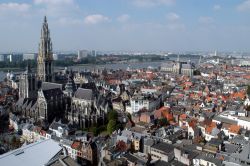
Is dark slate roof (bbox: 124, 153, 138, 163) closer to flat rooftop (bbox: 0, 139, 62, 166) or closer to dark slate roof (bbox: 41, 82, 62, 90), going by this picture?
flat rooftop (bbox: 0, 139, 62, 166)

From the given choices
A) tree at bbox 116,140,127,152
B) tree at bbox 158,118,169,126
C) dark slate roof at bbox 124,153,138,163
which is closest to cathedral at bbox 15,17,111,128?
tree at bbox 158,118,169,126

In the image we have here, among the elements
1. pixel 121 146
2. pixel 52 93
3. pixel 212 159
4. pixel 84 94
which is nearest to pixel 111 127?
pixel 121 146

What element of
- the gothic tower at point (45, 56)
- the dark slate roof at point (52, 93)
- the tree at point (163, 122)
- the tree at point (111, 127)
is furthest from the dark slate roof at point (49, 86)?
the tree at point (163, 122)

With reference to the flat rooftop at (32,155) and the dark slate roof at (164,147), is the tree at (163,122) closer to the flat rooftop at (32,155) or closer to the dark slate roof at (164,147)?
the dark slate roof at (164,147)

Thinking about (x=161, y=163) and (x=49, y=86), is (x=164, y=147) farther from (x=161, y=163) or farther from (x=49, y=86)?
(x=49, y=86)

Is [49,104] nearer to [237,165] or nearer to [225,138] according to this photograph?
[225,138]
